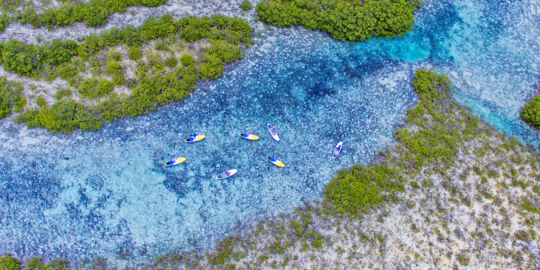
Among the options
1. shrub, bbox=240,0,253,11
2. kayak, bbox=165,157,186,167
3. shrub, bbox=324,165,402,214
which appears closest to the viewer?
shrub, bbox=324,165,402,214

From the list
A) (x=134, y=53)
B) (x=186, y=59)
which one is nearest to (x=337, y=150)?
(x=186, y=59)

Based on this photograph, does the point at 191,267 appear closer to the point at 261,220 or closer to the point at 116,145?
the point at 261,220

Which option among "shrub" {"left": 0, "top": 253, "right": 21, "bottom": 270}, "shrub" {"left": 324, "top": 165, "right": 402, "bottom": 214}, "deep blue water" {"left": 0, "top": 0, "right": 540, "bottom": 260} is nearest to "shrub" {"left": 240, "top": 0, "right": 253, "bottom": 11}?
"deep blue water" {"left": 0, "top": 0, "right": 540, "bottom": 260}

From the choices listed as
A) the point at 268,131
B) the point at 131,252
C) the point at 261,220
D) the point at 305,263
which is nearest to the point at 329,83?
the point at 268,131

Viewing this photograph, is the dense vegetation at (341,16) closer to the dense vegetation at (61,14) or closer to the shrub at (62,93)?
the dense vegetation at (61,14)

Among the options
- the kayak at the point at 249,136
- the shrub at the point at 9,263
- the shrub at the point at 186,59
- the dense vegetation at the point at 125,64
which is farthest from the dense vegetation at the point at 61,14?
the shrub at the point at 9,263

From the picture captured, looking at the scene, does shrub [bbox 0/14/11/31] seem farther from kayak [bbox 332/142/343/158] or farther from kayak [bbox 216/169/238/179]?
kayak [bbox 332/142/343/158]
